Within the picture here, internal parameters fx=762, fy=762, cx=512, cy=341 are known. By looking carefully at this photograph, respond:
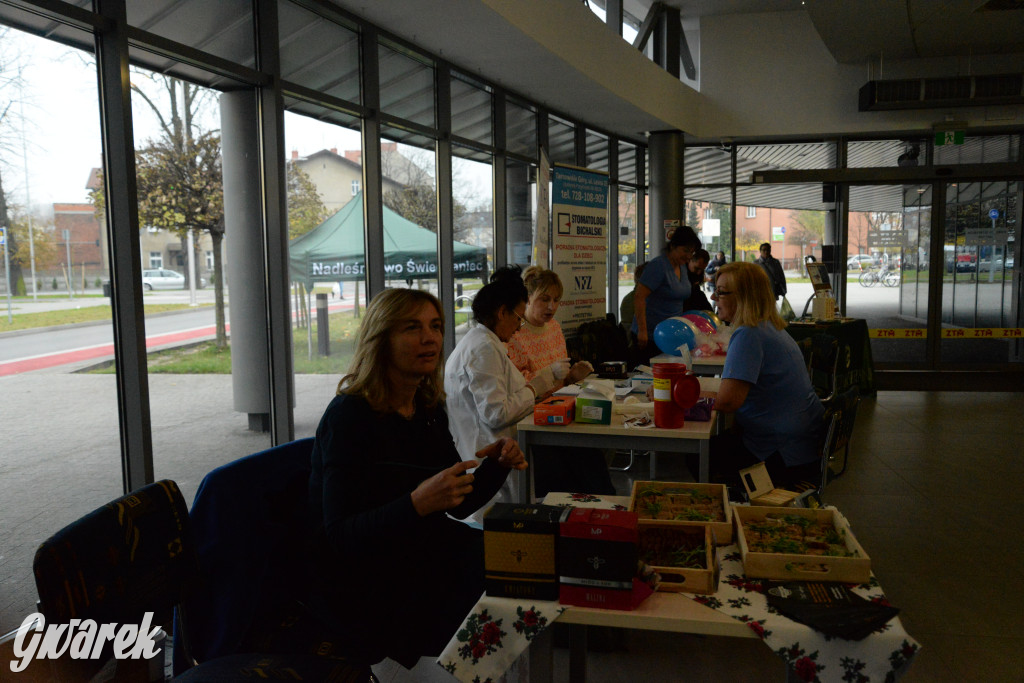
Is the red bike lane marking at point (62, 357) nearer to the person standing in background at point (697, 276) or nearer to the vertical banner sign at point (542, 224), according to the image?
the vertical banner sign at point (542, 224)

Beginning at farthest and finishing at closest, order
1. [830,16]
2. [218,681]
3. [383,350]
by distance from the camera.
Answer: [830,16] < [383,350] < [218,681]

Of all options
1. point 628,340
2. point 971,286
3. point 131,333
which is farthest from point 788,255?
point 131,333

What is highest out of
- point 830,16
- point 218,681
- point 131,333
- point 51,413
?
point 830,16

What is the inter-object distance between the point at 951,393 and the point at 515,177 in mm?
5683

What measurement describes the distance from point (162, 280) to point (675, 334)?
→ 369 cm

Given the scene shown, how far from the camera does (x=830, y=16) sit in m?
7.38

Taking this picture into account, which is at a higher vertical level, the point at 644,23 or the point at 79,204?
the point at 644,23

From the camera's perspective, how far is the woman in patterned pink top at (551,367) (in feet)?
12.7

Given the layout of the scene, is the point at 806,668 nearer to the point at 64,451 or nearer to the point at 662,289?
the point at 64,451

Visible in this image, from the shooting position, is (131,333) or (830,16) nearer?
(131,333)

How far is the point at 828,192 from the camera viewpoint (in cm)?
1032

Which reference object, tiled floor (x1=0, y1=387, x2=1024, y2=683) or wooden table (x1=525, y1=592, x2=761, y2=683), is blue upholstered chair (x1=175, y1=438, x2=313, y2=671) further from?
tiled floor (x1=0, y1=387, x2=1024, y2=683)

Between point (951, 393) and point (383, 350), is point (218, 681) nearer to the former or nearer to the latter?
point (383, 350)

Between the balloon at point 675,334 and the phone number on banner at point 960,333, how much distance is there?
17.2 ft
